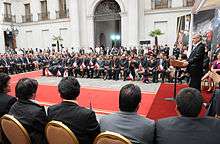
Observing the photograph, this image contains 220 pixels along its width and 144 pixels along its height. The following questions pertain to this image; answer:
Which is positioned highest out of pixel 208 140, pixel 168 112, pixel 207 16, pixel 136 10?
pixel 136 10

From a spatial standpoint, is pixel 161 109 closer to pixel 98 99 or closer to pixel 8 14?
pixel 98 99

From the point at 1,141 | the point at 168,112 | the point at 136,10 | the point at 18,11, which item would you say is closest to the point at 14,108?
the point at 1,141

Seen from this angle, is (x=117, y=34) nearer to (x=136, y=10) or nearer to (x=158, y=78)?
(x=136, y=10)

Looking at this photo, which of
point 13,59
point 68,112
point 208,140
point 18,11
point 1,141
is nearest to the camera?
point 208,140

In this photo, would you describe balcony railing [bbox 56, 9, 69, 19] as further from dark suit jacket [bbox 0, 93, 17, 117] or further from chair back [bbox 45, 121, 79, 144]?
chair back [bbox 45, 121, 79, 144]

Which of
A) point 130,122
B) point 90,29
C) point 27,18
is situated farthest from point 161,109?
point 27,18

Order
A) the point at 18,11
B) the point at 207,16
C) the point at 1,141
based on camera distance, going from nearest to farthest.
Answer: the point at 1,141 → the point at 207,16 → the point at 18,11

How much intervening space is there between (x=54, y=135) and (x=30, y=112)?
479 millimetres

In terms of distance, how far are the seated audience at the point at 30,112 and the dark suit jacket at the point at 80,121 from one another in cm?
26

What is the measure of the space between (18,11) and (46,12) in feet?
12.4

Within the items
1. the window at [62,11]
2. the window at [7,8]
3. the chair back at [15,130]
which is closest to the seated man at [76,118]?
the chair back at [15,130]

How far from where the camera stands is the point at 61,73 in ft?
41.0

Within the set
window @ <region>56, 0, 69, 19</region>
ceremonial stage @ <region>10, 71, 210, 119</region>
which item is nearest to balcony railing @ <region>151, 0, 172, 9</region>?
window @ <region>56, 0, 69, 19</region>

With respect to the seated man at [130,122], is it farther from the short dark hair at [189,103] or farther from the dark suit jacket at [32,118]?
the dark suit jacket at [32,118]
